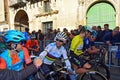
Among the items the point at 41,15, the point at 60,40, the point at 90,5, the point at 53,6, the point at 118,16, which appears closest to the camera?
the point at 60,40

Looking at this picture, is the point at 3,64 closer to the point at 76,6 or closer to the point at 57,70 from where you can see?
the point at 57,70

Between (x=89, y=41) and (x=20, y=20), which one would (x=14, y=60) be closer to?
(x=89, y=41)

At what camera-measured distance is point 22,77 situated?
244 centimetres

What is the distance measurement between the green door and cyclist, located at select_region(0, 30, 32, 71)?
53.2 ft

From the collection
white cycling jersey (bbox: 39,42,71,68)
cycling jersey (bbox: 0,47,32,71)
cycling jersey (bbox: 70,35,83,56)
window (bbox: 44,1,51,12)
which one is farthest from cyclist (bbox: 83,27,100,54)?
→ window (bbox: 44,1,51,12)

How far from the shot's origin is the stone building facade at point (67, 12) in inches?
770

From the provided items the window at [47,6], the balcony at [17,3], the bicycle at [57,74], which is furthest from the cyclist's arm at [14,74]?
the balcony at [17,3]

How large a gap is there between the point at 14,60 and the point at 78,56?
10.8 ft

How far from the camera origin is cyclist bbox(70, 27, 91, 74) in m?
6.31

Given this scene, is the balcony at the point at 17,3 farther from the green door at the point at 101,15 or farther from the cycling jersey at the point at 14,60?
the cycling jersey at the point at 14,60

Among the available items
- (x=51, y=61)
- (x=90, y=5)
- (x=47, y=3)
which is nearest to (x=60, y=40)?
(x=51, y=61)

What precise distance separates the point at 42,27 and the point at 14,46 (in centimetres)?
2344

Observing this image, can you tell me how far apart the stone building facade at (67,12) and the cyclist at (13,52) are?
15611 mm

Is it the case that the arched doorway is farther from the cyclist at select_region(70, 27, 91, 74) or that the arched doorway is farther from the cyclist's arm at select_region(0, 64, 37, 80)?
the cyclist's arm at select_region(0, 64, 37, 80)
